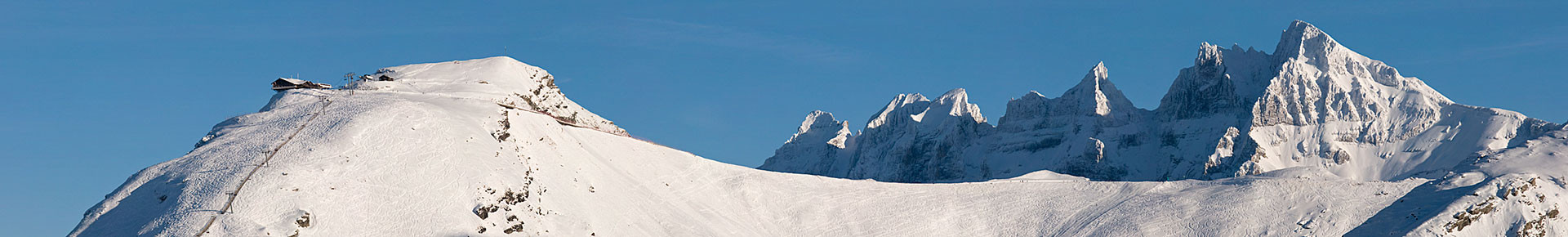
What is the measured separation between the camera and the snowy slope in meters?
110

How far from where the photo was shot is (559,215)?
403 feet

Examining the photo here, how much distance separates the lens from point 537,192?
124750 mm

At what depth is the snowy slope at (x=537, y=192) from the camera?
359 feet

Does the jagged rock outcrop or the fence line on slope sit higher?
the jagged rock outcrop

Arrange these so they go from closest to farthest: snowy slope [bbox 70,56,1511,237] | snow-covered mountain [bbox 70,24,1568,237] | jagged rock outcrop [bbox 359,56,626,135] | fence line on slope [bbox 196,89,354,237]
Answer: fence line on slope [bbox 196,89,354,237] < snowy slope [bbox 70,56,1511,237] < snow-covered mountain [bbox 70,24,1568,237] < jagged rock outcrop [bbox 359,56,626,135]

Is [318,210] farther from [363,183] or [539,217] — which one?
[539,217]

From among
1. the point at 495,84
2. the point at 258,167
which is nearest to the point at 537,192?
the point at 258,167

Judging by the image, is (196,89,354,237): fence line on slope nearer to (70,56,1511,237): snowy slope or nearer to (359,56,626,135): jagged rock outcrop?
(70,56,1511,237): snowy slope

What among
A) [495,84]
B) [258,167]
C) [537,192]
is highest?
[495,84]

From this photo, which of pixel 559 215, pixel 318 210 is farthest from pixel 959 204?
pixel 318 210

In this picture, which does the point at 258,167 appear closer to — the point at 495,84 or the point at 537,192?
the point at 537,192

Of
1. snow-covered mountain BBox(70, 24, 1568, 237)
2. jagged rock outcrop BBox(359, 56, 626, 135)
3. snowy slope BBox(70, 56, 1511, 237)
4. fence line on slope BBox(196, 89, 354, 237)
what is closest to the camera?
fence line on slope BBox(196, 89, 354, 237)

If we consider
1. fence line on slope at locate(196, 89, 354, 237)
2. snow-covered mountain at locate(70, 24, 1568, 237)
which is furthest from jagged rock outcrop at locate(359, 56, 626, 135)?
fence line on slope at locate(196, 89, 354, 237)

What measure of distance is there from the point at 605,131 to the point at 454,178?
46.0 m
